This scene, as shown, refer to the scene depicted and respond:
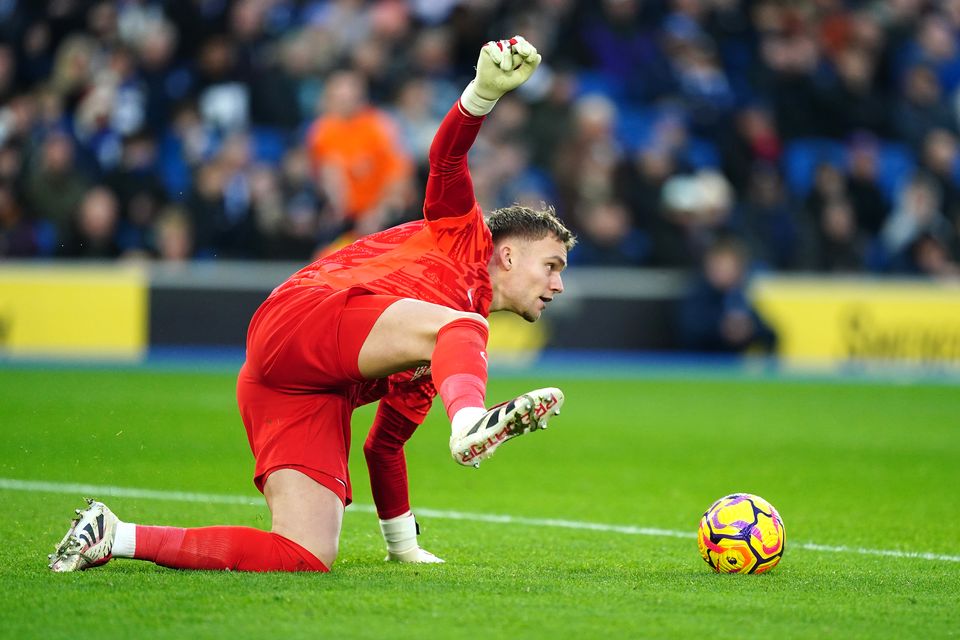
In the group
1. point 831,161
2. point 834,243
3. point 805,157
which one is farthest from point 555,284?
point 805,157

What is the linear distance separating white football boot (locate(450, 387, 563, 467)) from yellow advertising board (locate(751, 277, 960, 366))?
1404cm

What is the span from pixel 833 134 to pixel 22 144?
11.2 meters

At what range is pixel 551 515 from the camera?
754 centimetres

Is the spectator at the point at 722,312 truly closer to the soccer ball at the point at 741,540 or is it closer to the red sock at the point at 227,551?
the soccer ball at the point at 741,540

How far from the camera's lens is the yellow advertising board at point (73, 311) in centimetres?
1537

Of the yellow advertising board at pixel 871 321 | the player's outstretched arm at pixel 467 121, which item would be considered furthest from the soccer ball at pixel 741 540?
the yellow advertising board at pixel 871 321

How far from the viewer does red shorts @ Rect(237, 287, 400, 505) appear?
5.09 m

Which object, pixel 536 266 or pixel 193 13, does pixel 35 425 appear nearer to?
pixel 536 266

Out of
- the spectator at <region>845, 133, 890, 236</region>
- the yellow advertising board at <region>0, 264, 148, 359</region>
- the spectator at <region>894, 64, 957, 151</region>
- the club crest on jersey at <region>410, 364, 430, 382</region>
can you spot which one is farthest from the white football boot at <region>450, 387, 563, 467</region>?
the spectator at <region>894, 64, 957, 151</region>

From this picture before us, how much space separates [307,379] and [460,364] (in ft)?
2.67

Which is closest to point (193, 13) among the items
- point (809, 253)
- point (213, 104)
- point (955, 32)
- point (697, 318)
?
point (213, 104)

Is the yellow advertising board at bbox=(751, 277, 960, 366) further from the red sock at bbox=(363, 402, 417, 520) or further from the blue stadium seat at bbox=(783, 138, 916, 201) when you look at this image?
the red sock at bbox=(363, 402, 417, 520)

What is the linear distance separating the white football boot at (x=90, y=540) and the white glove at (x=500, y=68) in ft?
6.43

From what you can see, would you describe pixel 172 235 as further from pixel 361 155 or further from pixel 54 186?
pixel 361 155
